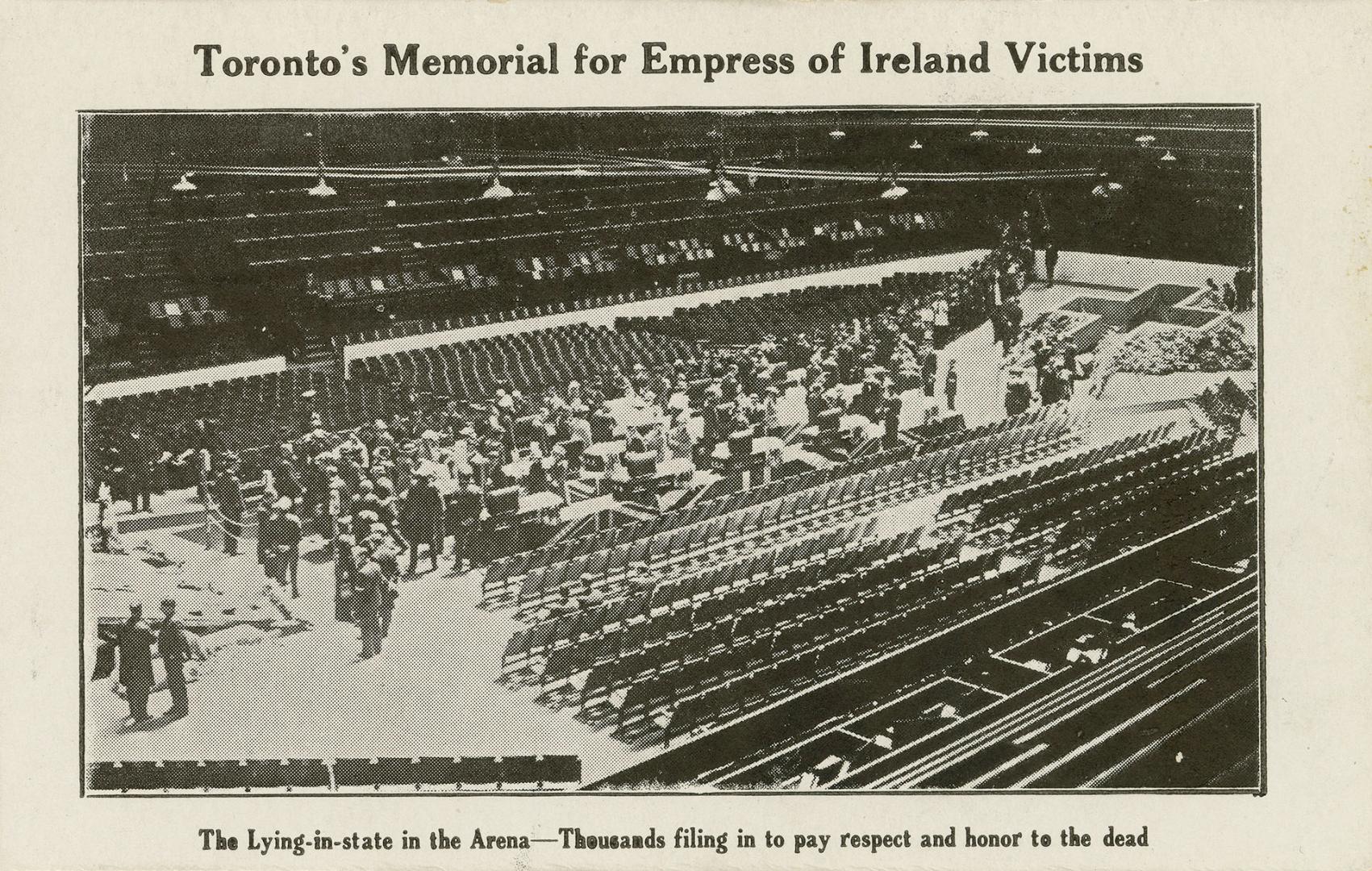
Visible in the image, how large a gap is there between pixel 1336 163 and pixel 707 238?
1.41 meters

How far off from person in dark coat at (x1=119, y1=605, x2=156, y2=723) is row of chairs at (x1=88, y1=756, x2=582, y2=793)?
134 mm

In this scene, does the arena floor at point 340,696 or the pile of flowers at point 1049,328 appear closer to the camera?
the arena floor at point 340,696

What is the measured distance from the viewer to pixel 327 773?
2.66 metres

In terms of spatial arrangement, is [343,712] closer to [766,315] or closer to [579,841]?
[579,841]

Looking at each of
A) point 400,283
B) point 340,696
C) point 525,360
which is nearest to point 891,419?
point 525,360

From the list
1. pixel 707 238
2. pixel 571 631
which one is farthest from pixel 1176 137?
pixel 571 631

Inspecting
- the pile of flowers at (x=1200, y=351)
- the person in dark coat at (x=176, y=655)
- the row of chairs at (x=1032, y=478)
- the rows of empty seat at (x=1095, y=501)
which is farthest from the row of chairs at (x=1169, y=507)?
the person in dark coat at (x=176, y=655)

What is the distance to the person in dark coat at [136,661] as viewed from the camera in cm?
265

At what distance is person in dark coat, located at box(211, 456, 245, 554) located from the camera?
105 inches

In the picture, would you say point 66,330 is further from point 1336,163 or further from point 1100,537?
point 1336,163

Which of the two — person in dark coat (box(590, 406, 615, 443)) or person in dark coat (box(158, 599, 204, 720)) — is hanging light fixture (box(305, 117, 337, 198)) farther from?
person in dark coat (box(158, 599, 204, 720))

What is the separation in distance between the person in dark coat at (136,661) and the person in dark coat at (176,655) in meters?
0.03

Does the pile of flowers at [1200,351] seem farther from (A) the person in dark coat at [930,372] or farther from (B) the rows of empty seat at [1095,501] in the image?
(A) the person in dark coat at [930,372]

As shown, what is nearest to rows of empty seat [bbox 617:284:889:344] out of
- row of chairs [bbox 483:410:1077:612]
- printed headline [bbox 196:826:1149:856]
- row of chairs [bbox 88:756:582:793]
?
row of chairs [bbox 483:410:1077:612]
